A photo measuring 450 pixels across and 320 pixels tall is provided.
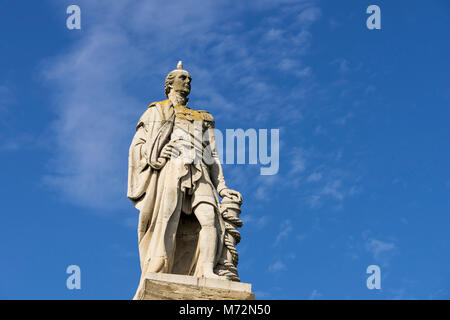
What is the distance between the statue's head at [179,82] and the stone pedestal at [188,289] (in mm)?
5262

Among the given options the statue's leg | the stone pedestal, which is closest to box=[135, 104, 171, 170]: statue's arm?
the statue's leg

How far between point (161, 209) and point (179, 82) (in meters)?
3.55

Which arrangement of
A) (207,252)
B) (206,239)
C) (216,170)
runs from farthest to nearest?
(216,170), (206,239), (207,252)

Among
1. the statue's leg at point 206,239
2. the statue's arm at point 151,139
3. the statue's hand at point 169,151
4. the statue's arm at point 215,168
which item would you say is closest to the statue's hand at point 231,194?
the statue's arm at point 215,168

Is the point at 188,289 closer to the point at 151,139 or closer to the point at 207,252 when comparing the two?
the point at 207,252

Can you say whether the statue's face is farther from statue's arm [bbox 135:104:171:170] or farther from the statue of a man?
statue's arm [bbox 135:104:171:170]

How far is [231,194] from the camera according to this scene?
21172 mm

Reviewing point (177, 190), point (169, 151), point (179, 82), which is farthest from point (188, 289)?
point (179, 82)

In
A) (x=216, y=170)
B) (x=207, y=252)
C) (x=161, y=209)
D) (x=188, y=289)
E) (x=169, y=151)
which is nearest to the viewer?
(x=188, y=289)

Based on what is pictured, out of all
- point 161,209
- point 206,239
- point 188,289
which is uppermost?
point 161,209

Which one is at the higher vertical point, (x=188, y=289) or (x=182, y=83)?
Result: (x=182, y=83)

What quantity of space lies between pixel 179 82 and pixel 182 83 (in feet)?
0.26

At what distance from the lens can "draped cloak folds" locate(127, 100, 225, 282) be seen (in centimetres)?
2019

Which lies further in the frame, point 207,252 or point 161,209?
point 161,209
